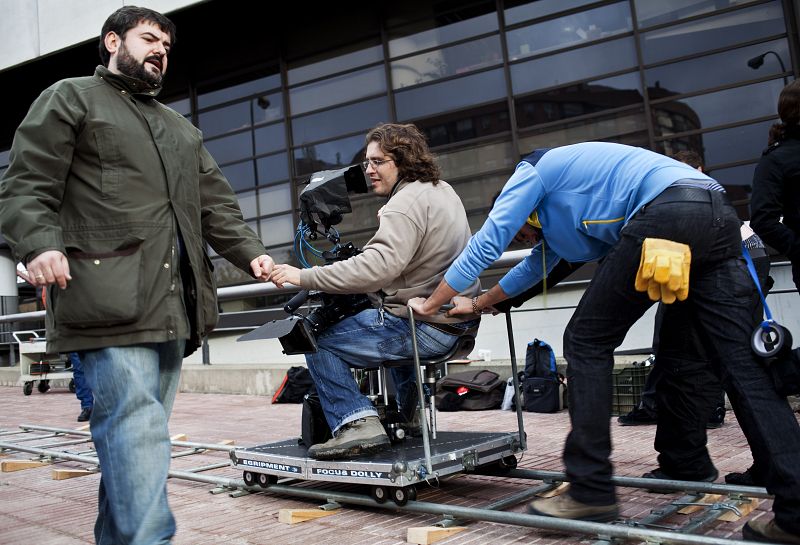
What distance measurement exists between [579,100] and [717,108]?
6.75 ft

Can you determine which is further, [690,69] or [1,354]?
[1,354]

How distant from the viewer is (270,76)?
571 inches

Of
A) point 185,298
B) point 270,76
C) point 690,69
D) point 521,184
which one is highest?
point 270,76

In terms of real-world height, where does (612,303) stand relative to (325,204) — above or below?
below

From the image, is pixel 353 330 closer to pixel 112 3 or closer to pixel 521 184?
pixel 521 184

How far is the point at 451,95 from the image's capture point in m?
12.4

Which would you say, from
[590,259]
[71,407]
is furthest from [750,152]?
[71,407]

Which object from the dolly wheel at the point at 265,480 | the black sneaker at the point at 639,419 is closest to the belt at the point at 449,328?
the dolly wheel at the point at 265,480

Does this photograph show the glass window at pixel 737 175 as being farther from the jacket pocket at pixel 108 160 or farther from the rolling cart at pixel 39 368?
the rolling cart at pixel 39 368

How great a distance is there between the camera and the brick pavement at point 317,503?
3.09 meters

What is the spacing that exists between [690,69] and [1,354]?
1711 cm

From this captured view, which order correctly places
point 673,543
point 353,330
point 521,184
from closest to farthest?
1. point 673,543
2. point 521,184
3. point 353,330

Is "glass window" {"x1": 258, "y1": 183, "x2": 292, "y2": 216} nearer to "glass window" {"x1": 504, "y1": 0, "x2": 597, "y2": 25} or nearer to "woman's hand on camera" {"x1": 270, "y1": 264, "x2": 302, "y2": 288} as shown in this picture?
"glass window" {"x1": 504, "y1": 0, "x2": 597, "y2": 25}

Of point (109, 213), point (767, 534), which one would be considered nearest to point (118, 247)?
point (109, 213)
